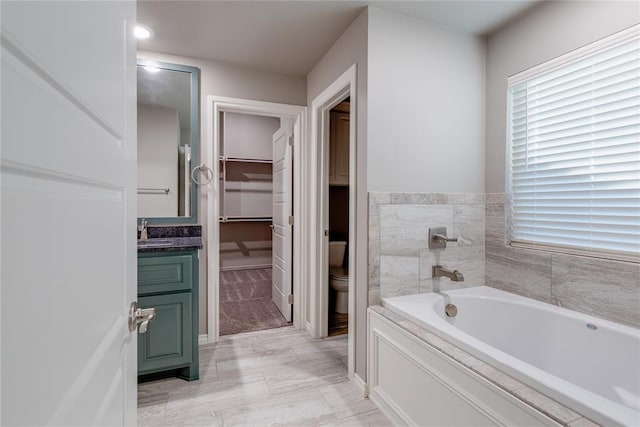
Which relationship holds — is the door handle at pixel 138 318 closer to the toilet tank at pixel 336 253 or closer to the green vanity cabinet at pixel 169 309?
the green vanity cabinet at pixel 169 309

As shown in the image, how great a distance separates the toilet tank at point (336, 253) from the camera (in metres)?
3.38

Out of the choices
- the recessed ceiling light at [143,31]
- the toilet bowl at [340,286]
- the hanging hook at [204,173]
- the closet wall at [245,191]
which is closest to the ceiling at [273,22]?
the recessed ceiling light at [143,31]

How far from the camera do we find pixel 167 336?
1961 millimetres

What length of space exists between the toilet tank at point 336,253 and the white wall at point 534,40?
62.8 inches

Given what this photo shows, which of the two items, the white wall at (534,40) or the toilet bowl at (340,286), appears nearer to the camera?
the white wall at (534,40)

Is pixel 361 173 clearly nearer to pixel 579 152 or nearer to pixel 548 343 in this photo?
pixel 579 152

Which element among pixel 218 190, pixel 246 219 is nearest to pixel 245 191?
pixel 246 219

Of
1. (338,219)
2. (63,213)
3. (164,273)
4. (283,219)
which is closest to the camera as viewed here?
(63,213)

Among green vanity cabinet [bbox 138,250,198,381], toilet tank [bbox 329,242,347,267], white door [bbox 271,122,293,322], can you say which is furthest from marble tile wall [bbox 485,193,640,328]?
green vanity cabinet [bbox 138,250,198,381]

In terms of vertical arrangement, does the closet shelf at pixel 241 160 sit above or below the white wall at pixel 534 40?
below

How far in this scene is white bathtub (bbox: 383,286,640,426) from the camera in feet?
3.40

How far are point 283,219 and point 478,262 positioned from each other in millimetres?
1784

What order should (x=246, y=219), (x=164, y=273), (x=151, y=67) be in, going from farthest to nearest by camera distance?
(x=246, y=219) < (x=151, y=67) < (x=164, y=273)

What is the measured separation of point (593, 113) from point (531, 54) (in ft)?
1.92
